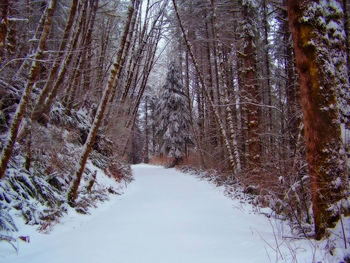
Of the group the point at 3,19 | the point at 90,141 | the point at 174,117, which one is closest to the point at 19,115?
the point at 3,19

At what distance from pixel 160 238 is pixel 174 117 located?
19.5 metres

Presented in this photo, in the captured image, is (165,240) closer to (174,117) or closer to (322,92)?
(322,92)

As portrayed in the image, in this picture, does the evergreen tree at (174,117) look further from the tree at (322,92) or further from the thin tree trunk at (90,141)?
the tree at (322,92)

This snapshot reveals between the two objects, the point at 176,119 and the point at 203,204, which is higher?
the point at 176,119

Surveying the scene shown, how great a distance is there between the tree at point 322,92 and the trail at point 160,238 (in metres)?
0.72

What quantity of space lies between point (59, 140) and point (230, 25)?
12.1 metres

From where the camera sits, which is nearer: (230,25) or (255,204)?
(255,204)

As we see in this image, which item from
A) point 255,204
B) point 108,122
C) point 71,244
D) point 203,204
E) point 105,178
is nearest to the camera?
point 71,244

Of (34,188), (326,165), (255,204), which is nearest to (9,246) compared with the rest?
(34,188)

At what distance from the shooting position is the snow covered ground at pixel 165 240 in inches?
119

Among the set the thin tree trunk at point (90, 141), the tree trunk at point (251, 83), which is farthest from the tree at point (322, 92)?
the tree trunk at point (251, 83)

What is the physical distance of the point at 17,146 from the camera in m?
5.33

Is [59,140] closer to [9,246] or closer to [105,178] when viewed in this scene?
[105,178]

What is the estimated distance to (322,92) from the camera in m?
3.17
